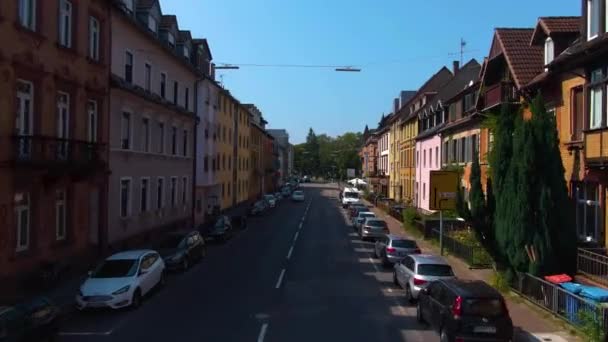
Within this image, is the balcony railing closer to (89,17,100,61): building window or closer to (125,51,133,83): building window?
(89,17,100,61): building window

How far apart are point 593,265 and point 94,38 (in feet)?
66.7

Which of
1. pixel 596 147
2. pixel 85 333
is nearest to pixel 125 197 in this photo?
pixel 85 333

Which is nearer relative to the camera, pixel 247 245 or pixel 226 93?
pixel 247 245

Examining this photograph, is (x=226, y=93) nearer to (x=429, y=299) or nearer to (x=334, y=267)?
(x=334, y=267)

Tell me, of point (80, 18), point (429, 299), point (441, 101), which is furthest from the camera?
point (441, 101)

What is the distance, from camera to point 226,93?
57.0 metres

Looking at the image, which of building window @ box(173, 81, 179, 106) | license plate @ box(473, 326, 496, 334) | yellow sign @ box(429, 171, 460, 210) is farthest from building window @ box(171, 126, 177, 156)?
license plate @ box(473, 326, 496, 334)

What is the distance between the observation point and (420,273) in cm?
1900

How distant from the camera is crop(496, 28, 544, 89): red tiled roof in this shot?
25.2m

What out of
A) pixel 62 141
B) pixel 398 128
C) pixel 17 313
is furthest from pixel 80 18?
pixel 398 128

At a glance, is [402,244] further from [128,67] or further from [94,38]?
[94,38]

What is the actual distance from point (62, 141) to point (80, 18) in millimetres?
5869

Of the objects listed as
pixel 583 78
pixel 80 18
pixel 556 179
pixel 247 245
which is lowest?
pixel 247 245

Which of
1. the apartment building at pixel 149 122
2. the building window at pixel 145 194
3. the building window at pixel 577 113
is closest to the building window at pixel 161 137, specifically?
the apartment building at pixel 149 122
